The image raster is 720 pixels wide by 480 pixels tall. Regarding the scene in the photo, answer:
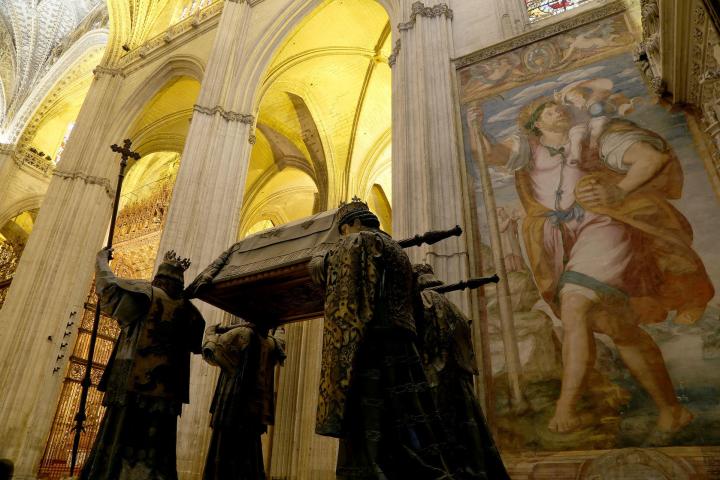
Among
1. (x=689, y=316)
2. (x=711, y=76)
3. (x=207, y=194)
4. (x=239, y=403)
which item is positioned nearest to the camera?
(x=239, y=403)

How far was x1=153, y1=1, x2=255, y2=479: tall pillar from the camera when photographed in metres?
6.16

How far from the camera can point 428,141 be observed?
19.2 feet

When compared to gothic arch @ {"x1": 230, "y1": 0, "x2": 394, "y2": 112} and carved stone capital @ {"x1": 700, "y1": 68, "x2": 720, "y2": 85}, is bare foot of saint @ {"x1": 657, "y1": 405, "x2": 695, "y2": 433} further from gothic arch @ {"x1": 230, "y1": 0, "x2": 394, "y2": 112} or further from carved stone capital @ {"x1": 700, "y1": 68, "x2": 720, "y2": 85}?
gothic arch @ {"x1": 230, "y1": 0, "x2": 394, "y2": 112}

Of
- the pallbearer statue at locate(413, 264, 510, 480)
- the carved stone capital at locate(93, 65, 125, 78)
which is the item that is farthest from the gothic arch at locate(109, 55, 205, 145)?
the pallbearer statue at locate(413, 264, 510, 480)

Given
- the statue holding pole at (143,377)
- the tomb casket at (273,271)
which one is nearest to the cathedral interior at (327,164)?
the tomb casket at (273,271)

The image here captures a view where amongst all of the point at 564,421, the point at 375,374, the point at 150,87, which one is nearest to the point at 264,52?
the point at 150,87

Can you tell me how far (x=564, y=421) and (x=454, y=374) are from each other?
179cm

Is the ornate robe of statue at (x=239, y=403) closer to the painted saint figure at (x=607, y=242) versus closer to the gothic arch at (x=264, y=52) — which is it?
the painted saint figure at (x=607, y=242)

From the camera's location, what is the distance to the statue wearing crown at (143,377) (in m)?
2.74

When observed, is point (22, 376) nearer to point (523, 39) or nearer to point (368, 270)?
point (368, 270)

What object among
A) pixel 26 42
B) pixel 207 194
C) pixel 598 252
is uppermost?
pixel 26 42

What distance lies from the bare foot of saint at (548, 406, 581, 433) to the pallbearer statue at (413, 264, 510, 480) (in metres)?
1.61

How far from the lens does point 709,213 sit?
410cm

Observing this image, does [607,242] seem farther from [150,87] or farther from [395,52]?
[150,87]
